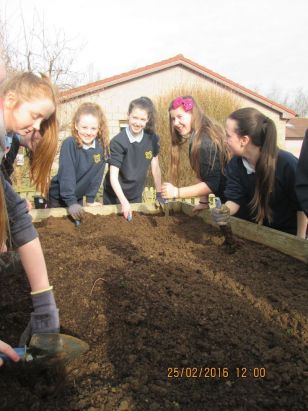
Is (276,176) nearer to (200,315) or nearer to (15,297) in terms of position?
(200,315)

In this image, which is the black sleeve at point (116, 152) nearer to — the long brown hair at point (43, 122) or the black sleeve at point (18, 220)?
the long brown hair at point (43, 122)

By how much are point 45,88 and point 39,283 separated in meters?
0.98

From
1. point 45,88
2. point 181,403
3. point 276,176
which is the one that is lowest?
point 181,403

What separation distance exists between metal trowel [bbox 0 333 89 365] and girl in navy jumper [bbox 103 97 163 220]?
227 centimetres

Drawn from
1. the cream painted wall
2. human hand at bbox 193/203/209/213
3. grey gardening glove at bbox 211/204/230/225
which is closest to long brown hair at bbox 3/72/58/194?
grey gardening glove at bbox 211/204/230/225

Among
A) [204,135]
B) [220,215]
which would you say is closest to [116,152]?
[204,135]

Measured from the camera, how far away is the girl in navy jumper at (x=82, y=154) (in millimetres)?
3625

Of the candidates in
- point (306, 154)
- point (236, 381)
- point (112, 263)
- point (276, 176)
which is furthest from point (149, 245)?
point (236, 381)

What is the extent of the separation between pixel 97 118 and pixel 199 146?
114cm

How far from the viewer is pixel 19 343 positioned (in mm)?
1616

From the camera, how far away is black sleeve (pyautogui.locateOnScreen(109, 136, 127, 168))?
3.93m

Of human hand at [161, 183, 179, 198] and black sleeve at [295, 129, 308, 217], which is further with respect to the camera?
human hand at [161, 183, 179, 198]

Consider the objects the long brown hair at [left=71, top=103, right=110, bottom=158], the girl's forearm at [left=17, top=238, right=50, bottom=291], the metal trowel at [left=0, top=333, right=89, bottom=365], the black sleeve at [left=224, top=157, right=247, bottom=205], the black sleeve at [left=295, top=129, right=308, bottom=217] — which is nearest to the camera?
the metal trowel at [left=0, top=333, right=89, bottom=365]

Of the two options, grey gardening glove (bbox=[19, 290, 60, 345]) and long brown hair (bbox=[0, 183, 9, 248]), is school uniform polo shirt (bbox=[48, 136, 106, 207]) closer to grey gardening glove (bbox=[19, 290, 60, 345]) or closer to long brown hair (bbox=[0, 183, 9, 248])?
grey gardening glove (bbox=[19, 290, 60, 345])
